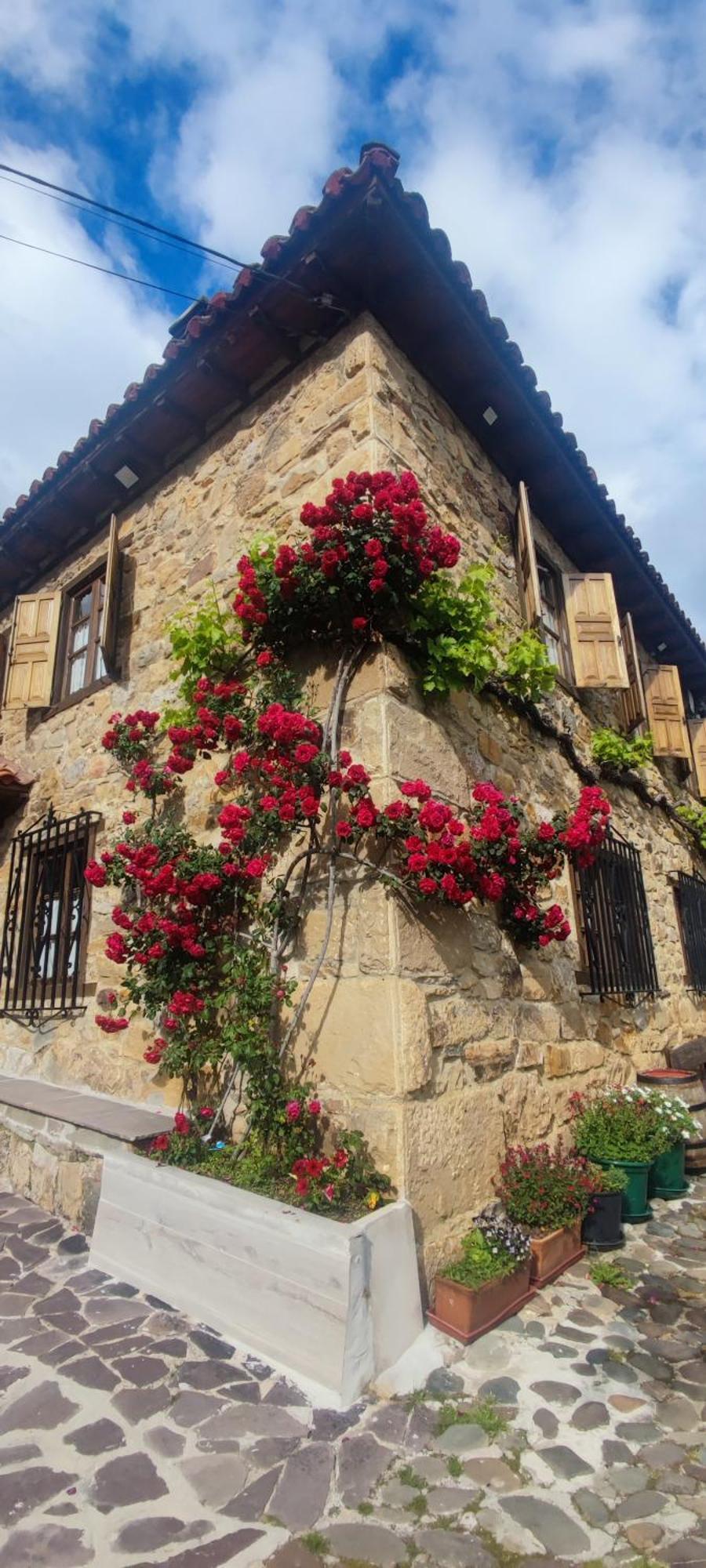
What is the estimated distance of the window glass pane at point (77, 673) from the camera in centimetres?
634

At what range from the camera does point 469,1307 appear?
2891 mm

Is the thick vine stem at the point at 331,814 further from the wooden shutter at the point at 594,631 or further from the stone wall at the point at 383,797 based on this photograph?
the wooden shutter at the point at 594,631

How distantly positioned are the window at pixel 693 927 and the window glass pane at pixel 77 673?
6.11 m

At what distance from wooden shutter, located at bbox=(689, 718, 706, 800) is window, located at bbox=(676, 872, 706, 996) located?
148cm

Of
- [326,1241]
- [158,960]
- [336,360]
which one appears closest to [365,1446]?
[326,1241]

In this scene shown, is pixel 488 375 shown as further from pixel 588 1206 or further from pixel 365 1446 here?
pixel 365 1446

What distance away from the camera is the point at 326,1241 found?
261 centimetres

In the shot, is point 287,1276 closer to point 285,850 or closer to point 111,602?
point 285,850

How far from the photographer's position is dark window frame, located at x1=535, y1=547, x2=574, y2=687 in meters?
6.45

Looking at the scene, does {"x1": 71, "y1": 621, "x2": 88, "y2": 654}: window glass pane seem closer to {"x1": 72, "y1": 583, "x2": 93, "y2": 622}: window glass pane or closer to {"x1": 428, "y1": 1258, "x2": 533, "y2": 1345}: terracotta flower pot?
{"x1": 72, "y1": 583, "x2": 93, "y2": 622}: window glass pane

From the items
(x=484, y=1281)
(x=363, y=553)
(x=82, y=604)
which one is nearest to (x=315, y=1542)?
(x=484, y=1281)

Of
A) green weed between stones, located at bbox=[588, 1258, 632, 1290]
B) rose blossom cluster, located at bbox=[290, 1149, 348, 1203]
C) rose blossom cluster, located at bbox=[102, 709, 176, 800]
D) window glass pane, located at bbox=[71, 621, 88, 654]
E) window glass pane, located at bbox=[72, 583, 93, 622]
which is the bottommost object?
green weed between stones, located at bbox=[588, 1258, 632, 1290]

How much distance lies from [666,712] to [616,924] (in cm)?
347

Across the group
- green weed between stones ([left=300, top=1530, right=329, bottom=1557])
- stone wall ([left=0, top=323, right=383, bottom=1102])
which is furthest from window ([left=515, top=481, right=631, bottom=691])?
green weed between stones ([left=300, top=1530, right=329, bottom=1557])
